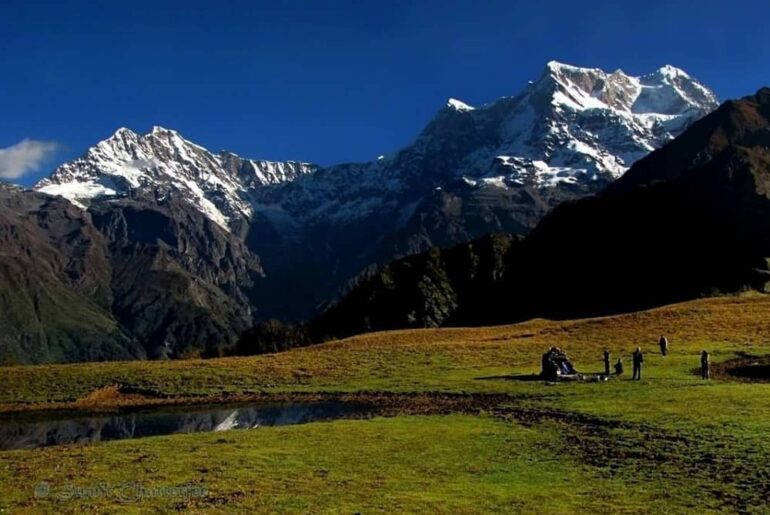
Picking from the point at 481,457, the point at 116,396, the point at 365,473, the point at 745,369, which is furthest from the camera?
the point at 116,396

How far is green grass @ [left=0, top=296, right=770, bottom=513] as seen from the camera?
25922 mm

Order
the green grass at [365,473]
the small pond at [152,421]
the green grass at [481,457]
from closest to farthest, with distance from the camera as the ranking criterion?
the green grass at [365,473] < the green grass at [481,457] < the small pond at [152,421]

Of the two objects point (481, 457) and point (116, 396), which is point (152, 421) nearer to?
point (116, 396)

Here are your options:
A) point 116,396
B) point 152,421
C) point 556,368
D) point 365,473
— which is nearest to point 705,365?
point 556,368

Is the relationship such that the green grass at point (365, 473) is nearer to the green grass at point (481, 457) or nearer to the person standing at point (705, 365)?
the green grass at point (481, 457)

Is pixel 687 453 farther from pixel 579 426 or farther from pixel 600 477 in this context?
pixel 579 426

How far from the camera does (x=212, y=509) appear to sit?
2541 cm

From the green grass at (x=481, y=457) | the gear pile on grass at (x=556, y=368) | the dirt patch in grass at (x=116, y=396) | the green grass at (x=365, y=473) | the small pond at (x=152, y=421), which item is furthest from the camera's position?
the dirt patch in grass at (x=116, y=396)

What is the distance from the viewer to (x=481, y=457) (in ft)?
108

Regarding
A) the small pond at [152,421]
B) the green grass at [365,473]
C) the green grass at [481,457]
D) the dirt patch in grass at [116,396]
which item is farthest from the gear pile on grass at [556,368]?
the dirt patch in grass at [116,396]

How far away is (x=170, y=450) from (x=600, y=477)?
21.4m

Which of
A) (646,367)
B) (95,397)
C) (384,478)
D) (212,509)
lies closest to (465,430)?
(384,478)

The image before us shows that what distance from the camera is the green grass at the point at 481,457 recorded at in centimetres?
2592

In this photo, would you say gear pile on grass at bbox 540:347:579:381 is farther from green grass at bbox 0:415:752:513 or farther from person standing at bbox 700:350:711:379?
green grass at bbox 0:415:752:513
